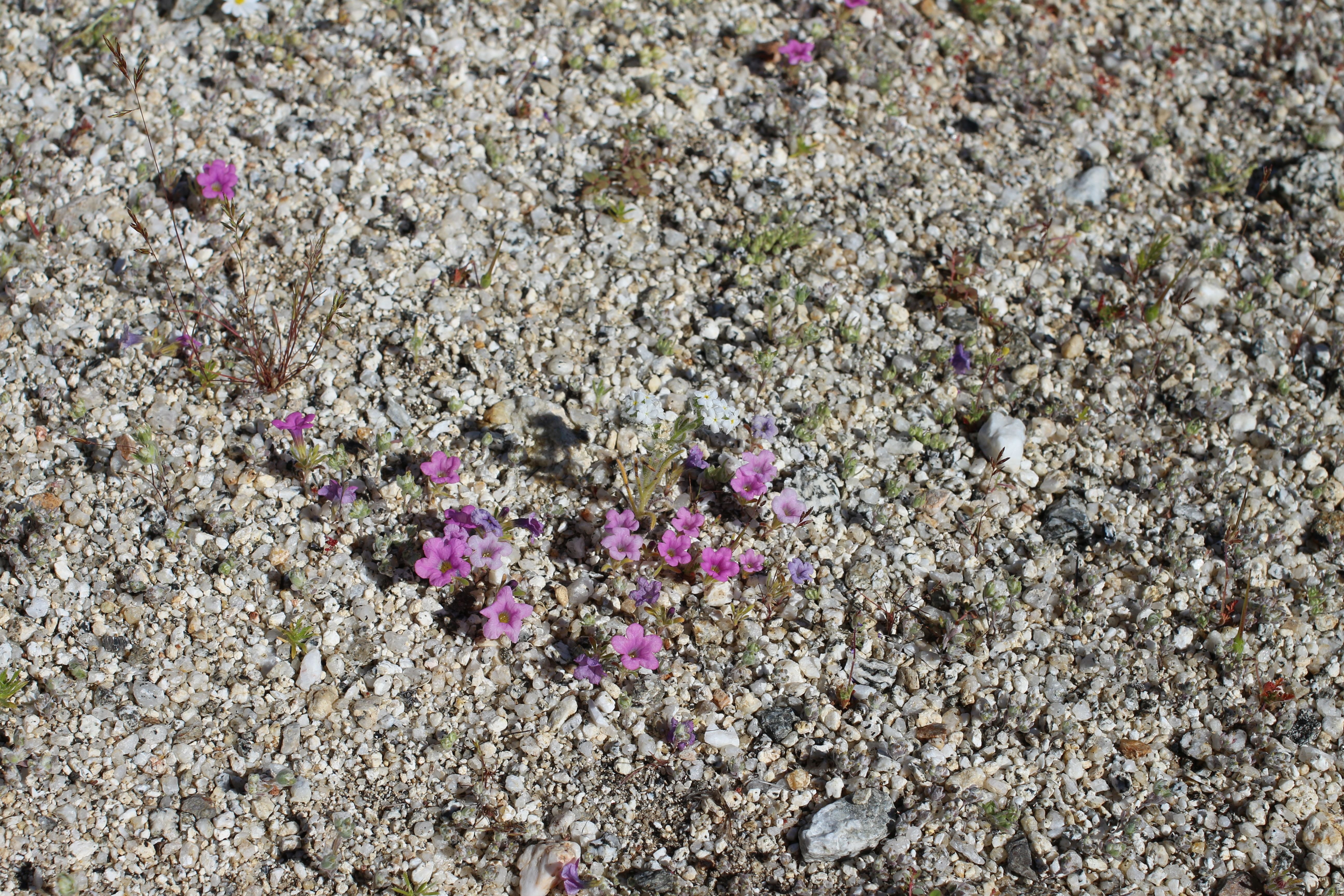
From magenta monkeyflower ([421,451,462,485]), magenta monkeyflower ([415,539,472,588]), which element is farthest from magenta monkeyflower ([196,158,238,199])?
magenta monkeyflower ([415,539,472,588])

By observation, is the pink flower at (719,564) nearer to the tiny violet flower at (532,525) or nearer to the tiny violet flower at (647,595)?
the tiny violet flower at (647,595)

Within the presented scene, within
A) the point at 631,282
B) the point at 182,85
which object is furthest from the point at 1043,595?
the point at 182,85

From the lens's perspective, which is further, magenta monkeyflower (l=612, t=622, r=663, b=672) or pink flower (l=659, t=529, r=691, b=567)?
pink flower (l=659, t=529, r=691, b=567)

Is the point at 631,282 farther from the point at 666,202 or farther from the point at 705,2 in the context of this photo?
the point at 705,2

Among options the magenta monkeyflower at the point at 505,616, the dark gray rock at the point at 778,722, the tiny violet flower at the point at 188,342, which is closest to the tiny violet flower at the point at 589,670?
the magenta monkeyflower at the point at 505,616

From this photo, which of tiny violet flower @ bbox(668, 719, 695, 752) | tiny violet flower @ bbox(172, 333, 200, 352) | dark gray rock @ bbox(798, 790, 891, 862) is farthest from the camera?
tiny violet flower @ bbox(172, 333, 200, 352)

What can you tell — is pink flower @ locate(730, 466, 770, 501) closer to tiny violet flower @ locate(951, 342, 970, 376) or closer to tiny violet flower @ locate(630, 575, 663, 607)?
tiny violet flower @ locate(630, 575, 663, 607)
